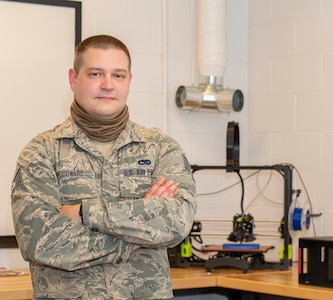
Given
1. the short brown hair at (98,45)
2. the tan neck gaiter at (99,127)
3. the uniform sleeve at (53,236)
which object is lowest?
the uniform sleeve at (53,236)

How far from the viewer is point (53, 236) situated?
238cm

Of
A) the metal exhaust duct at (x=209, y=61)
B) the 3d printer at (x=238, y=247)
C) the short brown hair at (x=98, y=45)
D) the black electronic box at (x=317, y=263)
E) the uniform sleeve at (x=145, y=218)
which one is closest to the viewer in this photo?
the uniform sleeve at (x=145, y=218)

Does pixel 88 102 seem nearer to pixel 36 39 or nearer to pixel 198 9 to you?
pixel 36 39

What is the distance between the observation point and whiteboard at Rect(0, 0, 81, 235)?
3854mm

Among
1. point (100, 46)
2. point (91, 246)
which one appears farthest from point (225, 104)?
point (91, 246)

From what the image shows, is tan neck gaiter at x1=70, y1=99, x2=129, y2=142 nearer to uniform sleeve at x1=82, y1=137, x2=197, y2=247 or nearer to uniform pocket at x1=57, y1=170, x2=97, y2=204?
uniform pocket at x1=57, y1=170, x2=97, y2=204

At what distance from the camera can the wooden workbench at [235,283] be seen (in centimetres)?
321

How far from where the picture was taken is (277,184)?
4.40 metres

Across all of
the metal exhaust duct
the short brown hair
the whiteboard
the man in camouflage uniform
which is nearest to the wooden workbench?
the whiteboard

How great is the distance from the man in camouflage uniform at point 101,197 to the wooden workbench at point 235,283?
2.59 feet

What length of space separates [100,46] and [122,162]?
1.26 ft

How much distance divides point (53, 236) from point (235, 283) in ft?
4.63

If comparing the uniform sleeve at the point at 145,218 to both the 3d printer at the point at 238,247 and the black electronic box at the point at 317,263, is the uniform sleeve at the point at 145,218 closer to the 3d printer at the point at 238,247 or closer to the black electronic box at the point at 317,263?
the black electronic box at the point at 317,263

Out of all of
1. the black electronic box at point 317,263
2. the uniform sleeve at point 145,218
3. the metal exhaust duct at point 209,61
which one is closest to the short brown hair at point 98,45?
the uniform sleeve at point 145,218
